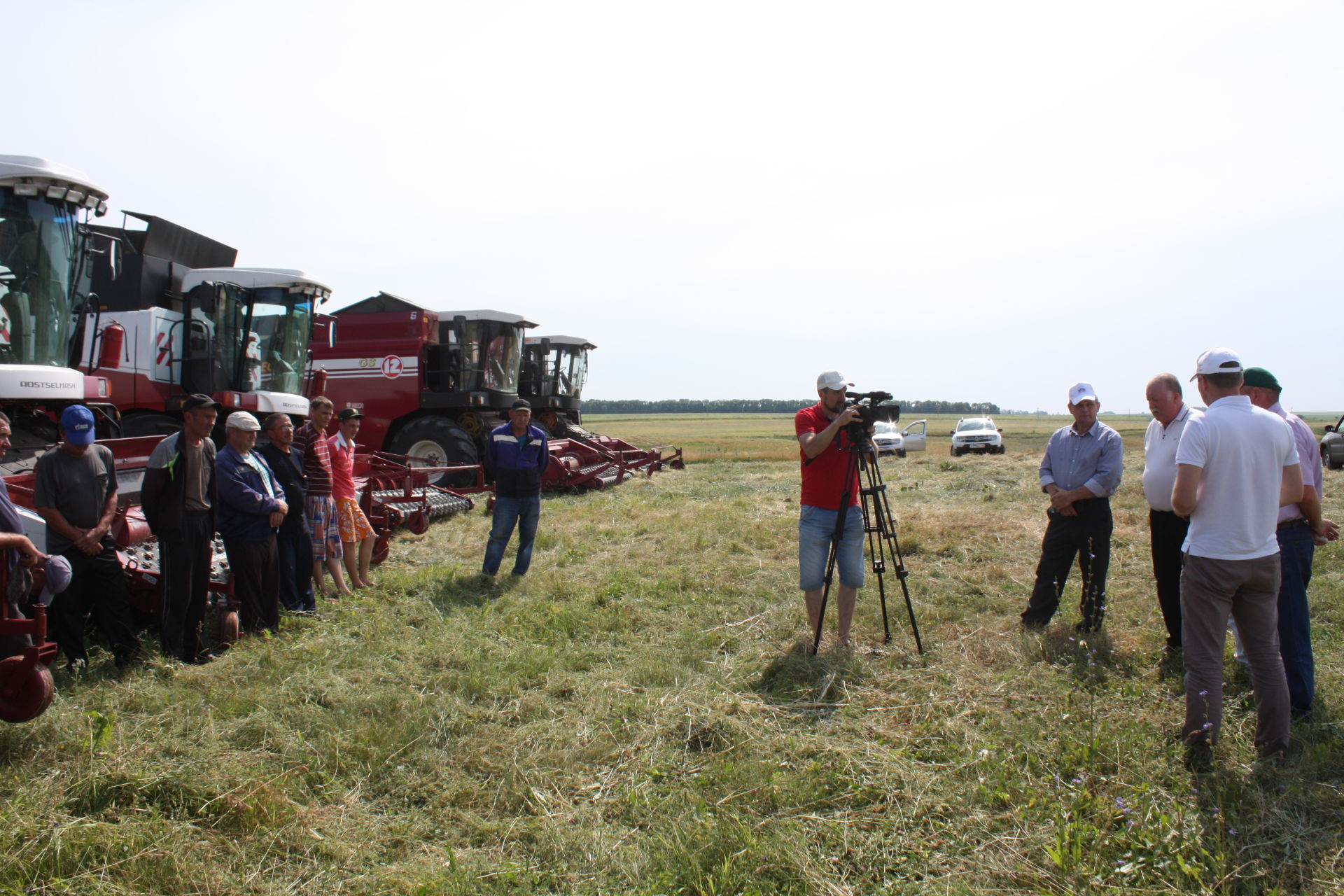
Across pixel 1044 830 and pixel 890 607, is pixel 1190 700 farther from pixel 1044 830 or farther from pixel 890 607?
pixel 890 607

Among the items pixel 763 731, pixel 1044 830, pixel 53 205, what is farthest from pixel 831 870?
pixel 53 205

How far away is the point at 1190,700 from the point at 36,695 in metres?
4.64

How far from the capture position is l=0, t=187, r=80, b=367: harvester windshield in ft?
19.5

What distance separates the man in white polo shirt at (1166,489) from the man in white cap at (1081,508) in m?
0.34

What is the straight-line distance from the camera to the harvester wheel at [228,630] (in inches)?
202

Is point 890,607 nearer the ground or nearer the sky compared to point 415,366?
nearer the ground

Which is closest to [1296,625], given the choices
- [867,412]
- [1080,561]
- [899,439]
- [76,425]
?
[1080,561]

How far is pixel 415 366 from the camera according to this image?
14.9 meters

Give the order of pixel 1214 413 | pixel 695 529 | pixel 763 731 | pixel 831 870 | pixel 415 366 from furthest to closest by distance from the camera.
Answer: pixel 415 366, pixel 695 529, pixel 763 731, pixel 1214 413, pixel 831 870

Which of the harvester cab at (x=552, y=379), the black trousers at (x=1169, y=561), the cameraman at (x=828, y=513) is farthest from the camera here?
the harvester cab at (x=552, y=379)

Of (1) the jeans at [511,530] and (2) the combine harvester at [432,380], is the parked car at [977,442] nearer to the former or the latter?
(2) the combine harvester at [432,380]

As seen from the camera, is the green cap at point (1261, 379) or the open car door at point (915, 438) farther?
the open car door at point (915, 438)

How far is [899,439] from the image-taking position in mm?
26922

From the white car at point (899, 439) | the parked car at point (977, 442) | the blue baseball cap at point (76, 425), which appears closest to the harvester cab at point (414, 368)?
the blue baseball cap at point (76, 425)
